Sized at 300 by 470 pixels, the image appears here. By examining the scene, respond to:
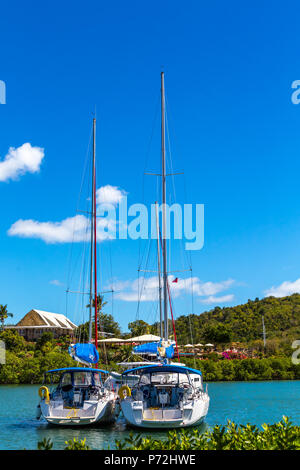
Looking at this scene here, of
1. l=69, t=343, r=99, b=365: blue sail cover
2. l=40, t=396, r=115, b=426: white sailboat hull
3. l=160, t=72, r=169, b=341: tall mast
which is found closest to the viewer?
l=40, t=396, r=115, b=426: white sailboat hull

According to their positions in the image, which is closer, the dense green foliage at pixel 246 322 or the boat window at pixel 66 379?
the boat window at pixel 66 379

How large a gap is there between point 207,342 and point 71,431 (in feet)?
189

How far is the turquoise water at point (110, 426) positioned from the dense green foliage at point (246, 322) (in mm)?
31415

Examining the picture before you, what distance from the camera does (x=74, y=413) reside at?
25.7 meters

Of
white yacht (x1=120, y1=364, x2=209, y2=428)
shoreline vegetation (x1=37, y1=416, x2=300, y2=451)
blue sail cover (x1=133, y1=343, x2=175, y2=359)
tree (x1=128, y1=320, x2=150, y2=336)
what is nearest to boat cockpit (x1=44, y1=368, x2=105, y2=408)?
white yacht (x1=120, y1=364, x2=209, y2=428)

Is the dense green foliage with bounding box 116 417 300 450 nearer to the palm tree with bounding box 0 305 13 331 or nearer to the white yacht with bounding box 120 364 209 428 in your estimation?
the white yacht with bounding box 120 364 209 428

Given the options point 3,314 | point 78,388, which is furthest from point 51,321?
point 78,388

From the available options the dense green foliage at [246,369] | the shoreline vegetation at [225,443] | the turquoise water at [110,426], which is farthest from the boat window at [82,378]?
the dense green foliage at [246,369]

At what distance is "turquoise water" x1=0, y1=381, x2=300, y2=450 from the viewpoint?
898 inches

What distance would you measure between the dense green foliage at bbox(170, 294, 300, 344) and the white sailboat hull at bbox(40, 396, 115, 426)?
156 ft

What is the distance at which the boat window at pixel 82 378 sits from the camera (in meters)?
28.5

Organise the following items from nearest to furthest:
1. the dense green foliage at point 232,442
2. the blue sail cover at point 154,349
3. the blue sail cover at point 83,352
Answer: the dense green foliage at point 232,442 < the blue sail cover at point 83,352 < the blue sail cover at point 154,349

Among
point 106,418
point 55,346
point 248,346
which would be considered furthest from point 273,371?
point 106,418

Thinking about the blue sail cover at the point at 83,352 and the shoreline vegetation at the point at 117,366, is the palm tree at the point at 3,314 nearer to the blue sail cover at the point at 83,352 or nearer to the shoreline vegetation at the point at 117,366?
the shoreline vegetation at the point at 117,366
